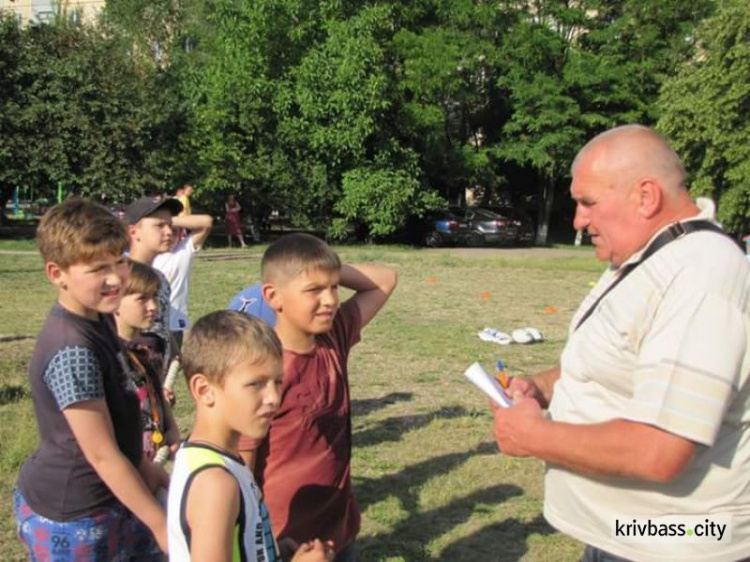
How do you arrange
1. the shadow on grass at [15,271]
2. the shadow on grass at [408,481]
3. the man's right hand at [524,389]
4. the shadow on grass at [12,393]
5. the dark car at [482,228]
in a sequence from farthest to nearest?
the dark car at [482,228], the shadow on grass at [15,271], the shadow on grass at [12,393], the shadow on grass at [408,481], the man's right hand at [524,389]

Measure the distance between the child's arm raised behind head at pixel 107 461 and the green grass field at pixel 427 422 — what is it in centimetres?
236

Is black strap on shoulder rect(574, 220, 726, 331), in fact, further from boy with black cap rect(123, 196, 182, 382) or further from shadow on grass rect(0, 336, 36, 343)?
shadow on grass rect(0, 336, 36, 343)

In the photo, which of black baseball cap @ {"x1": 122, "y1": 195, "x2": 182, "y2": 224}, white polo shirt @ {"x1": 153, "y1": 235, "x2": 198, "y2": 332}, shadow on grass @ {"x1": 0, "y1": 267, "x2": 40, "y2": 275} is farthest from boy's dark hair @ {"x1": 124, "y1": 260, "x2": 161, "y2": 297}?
shadow on grass @ {"x1": 0, "y1": 267, "x2": 40, "y2": 275}

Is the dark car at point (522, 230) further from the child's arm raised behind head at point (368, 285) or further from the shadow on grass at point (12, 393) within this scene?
the child's arm raised behind head at point (368, 285)

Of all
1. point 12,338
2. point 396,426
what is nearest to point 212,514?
point 396,426

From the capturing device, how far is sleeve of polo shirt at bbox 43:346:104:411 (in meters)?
2.44

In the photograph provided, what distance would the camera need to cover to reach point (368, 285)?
11.6ft

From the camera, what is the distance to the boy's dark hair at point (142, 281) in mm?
3930

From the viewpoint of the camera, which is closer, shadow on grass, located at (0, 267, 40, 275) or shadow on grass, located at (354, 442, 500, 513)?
shadow on grass, located at (354, 442, 500, 513)

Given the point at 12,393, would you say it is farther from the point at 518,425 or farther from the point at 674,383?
the point at 674,383

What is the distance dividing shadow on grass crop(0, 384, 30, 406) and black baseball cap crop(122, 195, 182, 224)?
3.33 meters

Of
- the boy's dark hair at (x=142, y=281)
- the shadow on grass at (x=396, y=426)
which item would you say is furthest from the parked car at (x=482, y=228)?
the boy's dark hair at (x=142, y=281)

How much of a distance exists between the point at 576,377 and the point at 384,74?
27.4 metres

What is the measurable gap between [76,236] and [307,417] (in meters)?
1.03
